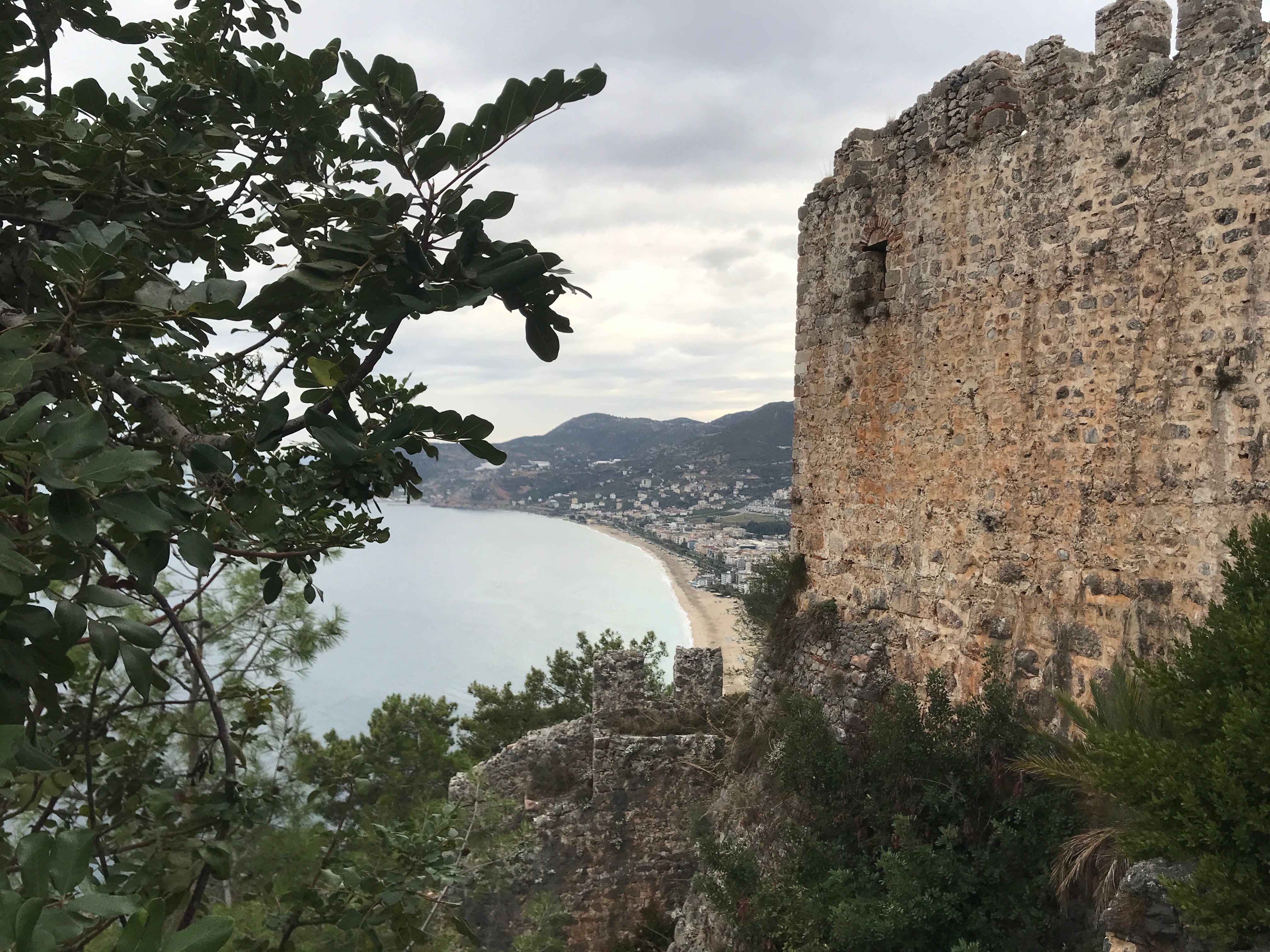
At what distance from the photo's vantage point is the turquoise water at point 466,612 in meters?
21.9

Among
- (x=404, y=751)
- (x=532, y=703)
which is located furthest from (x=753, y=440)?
(x=404, y=751)

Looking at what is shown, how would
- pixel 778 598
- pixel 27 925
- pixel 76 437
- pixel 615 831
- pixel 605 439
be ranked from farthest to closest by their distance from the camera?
pixel 605 439
pixel 615 831
pixel 778 598
pixel 76 437
pixel 27 925

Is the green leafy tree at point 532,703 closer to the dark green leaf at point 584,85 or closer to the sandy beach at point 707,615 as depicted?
the sandy beach at point 707,615

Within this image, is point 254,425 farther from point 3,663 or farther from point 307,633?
point 307,633

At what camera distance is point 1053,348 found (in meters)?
4.64

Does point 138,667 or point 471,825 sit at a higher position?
point 138,667

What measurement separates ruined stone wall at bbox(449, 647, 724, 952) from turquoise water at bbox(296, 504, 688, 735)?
4092 mm

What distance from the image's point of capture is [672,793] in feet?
31.7

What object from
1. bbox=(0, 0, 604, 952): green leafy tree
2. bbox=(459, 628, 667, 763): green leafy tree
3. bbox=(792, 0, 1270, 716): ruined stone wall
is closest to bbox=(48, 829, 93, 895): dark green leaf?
bbox=(0, 0, 604, 952): green leafy tree

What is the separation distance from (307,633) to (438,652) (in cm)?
1778

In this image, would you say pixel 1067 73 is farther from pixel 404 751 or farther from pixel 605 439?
pixel 605 439

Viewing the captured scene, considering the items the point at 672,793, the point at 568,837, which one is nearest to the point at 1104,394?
the point at 672,793

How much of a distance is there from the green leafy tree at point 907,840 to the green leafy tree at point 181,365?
2.72 metres

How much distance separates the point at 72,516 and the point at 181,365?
44cm
